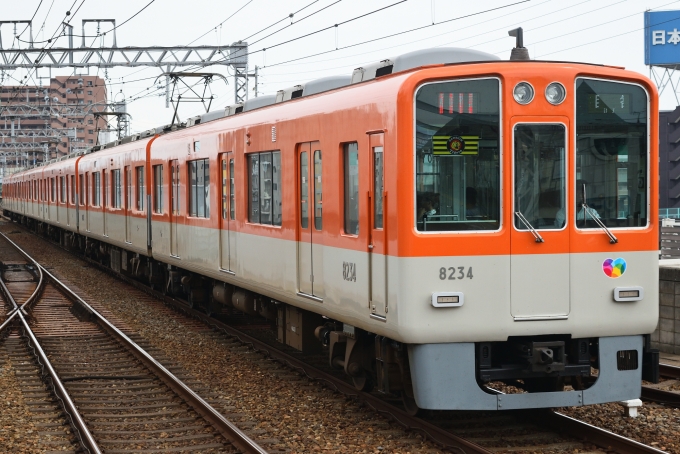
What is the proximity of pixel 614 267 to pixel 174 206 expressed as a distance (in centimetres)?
895

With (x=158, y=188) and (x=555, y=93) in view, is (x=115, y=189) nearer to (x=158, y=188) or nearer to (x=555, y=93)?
(x=158, y=188)

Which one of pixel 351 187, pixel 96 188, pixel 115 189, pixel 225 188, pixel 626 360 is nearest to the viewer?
pixel 626 360

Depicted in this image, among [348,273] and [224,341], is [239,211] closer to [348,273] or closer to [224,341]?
[224,341]

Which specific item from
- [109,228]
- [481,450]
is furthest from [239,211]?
[109,228]

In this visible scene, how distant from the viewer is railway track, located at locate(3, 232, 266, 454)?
7363 mm

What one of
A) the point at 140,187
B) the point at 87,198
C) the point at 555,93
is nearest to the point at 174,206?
the point at 140,187

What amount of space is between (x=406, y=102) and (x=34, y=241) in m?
33.0

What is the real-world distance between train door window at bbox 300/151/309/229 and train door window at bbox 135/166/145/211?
8666 mm

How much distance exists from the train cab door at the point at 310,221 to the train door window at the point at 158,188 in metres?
6.99

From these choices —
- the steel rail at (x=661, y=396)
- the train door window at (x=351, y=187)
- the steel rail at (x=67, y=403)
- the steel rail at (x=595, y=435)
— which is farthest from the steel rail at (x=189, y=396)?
the steel rail at (x=661, y=396)

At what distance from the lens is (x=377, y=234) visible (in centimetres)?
723

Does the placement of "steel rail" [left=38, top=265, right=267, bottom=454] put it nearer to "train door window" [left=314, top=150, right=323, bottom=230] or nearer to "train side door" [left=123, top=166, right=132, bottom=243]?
"train door window" [left=314, top=150, right=323, bottom=230]

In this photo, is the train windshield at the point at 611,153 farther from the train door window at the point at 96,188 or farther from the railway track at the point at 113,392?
the train door window at the point at 96,188

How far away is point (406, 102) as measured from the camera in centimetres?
674
